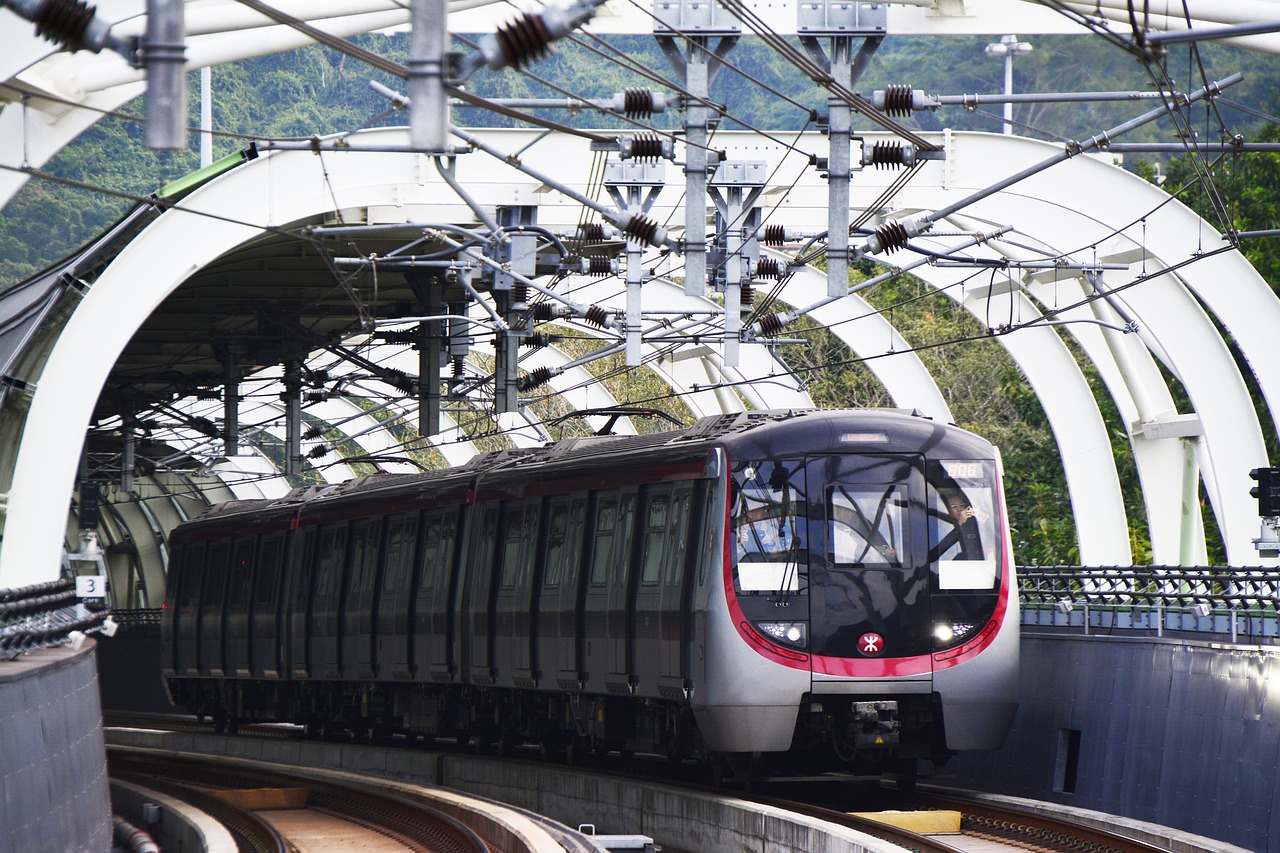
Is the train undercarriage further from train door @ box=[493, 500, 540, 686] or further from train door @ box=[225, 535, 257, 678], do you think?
train door @ box=[225, 535, 257, 678]

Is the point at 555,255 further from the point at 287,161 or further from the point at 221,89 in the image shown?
the point at 221,89

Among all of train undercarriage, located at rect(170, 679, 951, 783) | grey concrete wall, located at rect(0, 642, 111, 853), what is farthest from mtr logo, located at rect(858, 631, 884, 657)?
grey concrete wall, located at rect(0, 642, 111, 853)

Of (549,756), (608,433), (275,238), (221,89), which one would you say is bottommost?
(549,756)

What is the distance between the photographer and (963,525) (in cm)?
1564

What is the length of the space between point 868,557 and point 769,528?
77 cm

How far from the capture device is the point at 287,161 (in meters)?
21.4

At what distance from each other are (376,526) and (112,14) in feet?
29.9

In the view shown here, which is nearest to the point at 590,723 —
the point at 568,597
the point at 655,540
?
the point at 568,597

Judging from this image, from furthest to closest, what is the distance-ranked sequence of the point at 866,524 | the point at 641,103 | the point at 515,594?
the point at 515,594
the point at 641,103
the point at 866,524

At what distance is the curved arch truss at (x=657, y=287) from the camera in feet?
66.2

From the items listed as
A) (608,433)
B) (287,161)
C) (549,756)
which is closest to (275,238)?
(287,161)

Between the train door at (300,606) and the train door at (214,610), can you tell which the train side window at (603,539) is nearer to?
the train door at (300,606)

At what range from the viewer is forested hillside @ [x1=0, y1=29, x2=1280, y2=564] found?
4556 cm

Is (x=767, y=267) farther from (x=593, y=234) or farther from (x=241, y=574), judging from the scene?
(x=241, y=574)
